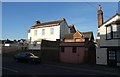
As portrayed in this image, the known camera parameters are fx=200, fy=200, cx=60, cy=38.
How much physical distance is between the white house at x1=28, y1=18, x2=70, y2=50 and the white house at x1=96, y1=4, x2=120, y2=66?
1753cm

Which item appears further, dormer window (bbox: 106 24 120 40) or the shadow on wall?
the shadow on wall

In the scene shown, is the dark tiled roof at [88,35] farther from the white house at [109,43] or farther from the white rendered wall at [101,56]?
the white rendered wall at [101,56]

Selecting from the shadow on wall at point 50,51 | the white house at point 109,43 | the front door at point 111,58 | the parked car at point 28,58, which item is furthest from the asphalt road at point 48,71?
the shadow on wall at point 50,51

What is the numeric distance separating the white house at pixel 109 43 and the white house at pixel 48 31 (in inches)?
690

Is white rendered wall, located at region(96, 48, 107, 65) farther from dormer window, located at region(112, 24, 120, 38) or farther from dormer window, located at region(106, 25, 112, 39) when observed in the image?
dormer window, located at region(112, 24, 120, 38)

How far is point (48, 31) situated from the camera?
160ft

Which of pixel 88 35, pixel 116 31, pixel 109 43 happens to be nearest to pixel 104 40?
pixel 109 43

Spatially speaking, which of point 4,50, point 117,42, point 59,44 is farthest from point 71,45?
point 4,50

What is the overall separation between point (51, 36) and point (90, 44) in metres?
15.9

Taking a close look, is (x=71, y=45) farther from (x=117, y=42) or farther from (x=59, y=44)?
(x=117, y=42)

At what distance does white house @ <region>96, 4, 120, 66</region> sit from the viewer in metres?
28.7

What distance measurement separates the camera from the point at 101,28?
31.2 m

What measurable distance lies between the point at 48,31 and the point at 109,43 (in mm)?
22003

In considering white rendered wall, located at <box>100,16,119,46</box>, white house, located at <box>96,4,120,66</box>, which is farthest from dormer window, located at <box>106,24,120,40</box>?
white rendered wall, located at <box>100,16,119,46</box>
